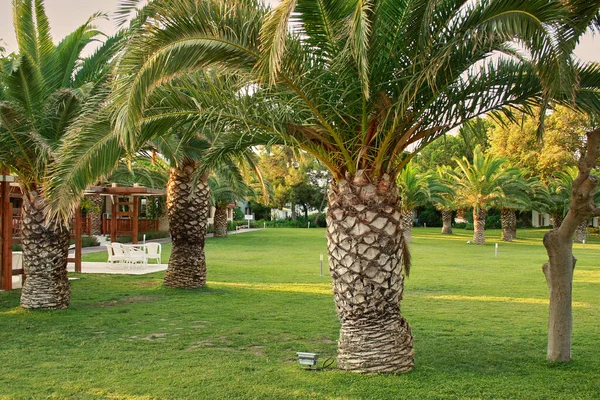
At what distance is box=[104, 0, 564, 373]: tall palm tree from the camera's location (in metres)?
5.95

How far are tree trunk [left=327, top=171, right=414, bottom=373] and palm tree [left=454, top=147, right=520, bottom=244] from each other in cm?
3005

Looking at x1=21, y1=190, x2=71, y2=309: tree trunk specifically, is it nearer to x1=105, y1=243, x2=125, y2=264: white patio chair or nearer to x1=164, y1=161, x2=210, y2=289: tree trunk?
x1=164, y1=161, x2=210, y2=289: tree trunk

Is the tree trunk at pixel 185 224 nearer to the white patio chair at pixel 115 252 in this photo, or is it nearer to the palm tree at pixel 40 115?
the palm tree at pixel 40 115

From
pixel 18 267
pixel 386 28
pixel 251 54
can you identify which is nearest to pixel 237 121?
pixel 251 54

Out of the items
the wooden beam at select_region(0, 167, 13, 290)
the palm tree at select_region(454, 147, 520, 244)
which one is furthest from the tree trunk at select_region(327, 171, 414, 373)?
the palm tree at select_region(454, 147, 520, 244)

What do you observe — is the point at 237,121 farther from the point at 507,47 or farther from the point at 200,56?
the point at 507,47

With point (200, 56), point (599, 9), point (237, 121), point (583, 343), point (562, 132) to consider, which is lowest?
point (583, 343)

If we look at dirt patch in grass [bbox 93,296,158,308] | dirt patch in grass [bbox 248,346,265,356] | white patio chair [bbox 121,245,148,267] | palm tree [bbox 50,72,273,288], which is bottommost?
dirt patch in grass [bbox 248,346,265,356]

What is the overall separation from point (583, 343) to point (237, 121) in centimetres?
571

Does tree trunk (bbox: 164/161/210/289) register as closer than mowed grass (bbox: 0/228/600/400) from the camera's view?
No

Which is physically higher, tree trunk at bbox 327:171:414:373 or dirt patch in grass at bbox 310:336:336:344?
tree trunk at bbox 327:171:414:373

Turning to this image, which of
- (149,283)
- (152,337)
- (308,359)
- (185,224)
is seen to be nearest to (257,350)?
(308,359)

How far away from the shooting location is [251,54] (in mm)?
6328

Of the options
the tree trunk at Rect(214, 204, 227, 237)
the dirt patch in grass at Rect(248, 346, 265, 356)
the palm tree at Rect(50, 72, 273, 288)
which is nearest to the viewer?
the palm tree at Rect(50, 72, 273, 288)
